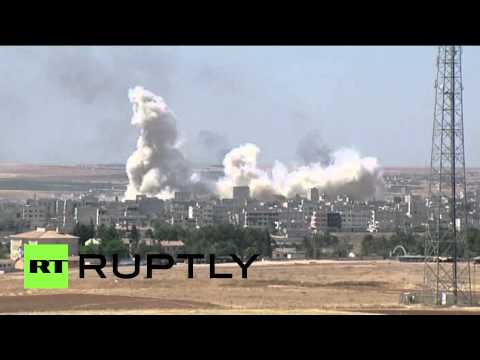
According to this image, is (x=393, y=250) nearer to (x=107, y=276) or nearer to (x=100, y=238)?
(x=100, y=238)

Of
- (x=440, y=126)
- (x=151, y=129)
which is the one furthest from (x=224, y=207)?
(x=440, y=126)

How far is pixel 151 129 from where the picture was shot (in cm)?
8350

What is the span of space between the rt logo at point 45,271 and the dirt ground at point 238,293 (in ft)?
1.34

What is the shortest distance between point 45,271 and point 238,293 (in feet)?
21.6

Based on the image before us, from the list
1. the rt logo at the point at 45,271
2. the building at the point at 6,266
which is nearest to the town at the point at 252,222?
the building at the point at 6,266

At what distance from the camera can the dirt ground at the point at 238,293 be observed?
20.0 m

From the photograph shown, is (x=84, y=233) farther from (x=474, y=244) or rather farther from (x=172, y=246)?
(x=474, y=244)

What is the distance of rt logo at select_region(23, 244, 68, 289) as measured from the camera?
96.2 feet

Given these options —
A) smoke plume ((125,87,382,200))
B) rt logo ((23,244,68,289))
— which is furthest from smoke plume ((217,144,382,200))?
rt logo ((23,244,68,289))

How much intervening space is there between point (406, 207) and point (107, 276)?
4885 cm

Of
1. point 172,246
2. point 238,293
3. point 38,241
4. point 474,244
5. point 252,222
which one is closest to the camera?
point 238,293

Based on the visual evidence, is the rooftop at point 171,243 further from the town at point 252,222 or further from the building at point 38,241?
the building at point 38,241

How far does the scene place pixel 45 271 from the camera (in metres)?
30.4

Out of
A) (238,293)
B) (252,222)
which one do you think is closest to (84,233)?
(252,222)
